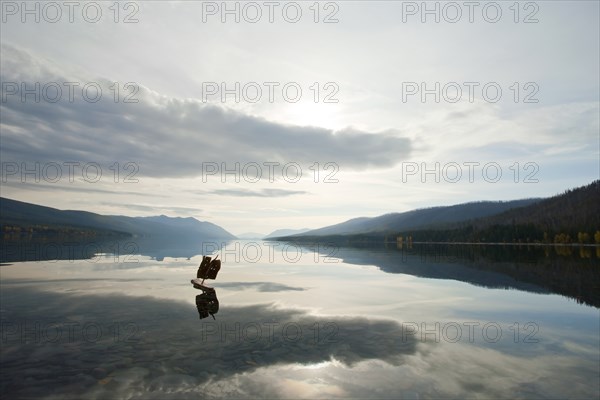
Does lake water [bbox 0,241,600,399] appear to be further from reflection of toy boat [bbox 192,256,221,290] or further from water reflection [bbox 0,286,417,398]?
reflection of toy boat [bbox 192,256,221,290]

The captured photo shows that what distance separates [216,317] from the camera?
74.8 feet

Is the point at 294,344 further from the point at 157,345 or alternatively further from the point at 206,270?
the point at 206,270

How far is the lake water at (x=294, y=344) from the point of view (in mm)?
12242

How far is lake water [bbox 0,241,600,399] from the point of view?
12.2 meters

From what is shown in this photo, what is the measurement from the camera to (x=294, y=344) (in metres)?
17.2

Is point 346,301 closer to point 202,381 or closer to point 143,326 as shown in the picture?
point 143,326

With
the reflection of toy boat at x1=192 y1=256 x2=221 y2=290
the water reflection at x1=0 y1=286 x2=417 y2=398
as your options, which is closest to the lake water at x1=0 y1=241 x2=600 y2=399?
the water reflection at x1=0 y1=286 x2=417 y2=398

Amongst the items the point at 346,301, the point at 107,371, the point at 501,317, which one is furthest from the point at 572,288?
the point at 107,371

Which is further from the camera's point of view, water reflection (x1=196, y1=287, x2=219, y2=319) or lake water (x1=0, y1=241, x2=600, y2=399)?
water reflection (x1=196, y1=287, x2=219, y2=319)

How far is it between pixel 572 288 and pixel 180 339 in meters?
39.1

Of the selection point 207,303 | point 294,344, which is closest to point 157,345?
point 294,344

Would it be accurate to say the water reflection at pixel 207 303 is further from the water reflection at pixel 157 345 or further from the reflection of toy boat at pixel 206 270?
the reflection of toy boat at pixel 206 270

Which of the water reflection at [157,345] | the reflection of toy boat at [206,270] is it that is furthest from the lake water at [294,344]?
the reflection of toy boat at [206,270]

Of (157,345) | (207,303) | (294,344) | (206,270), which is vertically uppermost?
(206,270)
